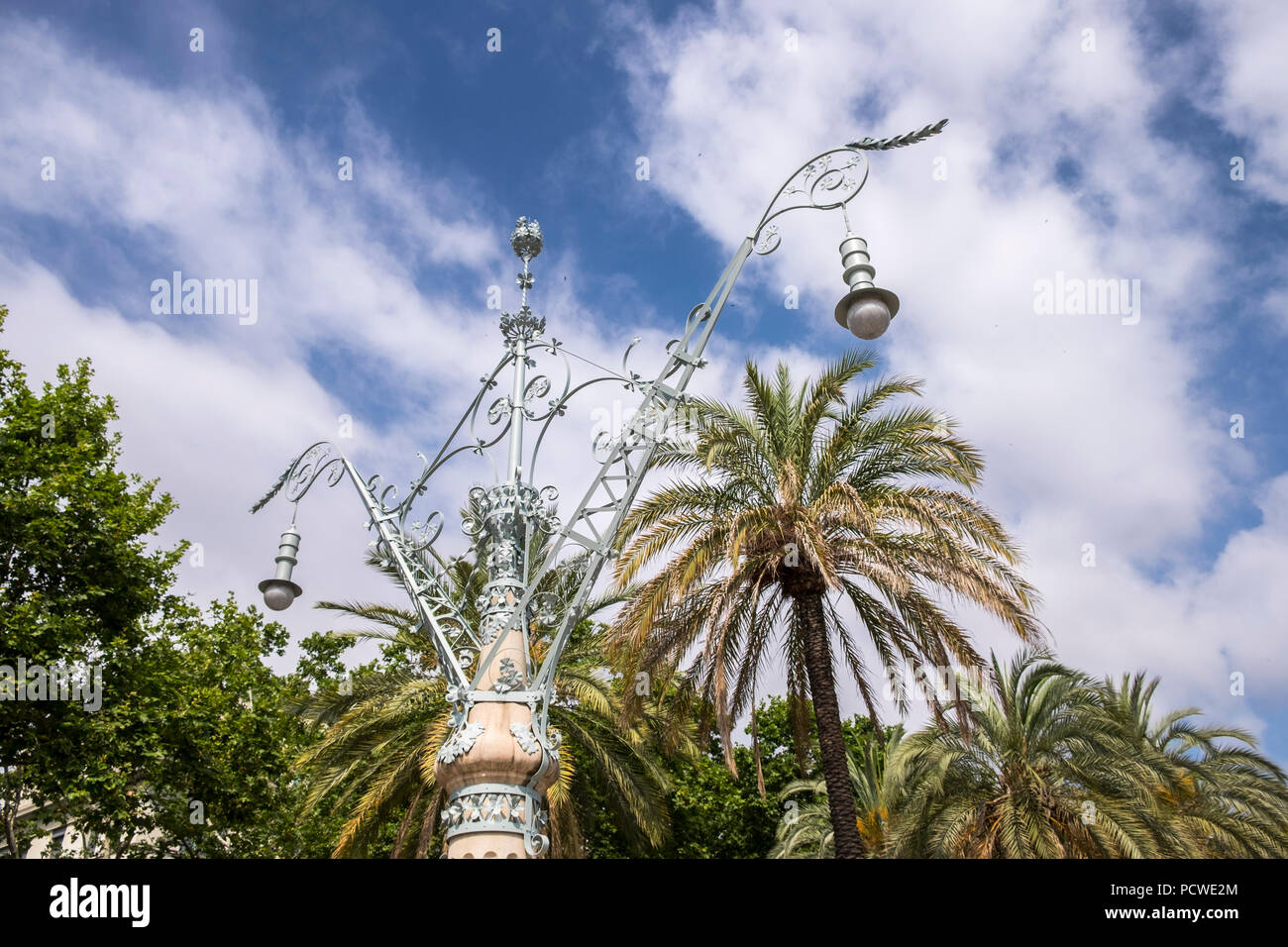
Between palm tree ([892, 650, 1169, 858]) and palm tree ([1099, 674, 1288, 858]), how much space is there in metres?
0.49

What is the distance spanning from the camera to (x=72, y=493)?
14156mm

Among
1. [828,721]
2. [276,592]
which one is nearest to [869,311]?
[276,592]

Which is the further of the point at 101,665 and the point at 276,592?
the point at 101,665

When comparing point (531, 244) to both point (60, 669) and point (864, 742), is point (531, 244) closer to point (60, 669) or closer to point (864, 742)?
point (60, 669)

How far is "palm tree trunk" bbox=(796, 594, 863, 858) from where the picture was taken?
10.6m

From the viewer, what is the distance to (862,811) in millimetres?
22656

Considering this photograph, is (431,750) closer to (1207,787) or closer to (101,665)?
(101,665)

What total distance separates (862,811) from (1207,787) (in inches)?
294

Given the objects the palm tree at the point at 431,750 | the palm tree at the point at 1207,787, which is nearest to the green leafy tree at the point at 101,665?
the palm tree at the point at 431,750

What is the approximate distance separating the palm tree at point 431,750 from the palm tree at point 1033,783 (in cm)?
391

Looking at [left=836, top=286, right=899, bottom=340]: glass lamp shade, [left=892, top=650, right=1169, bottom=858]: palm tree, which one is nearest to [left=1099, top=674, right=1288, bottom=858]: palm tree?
[left=892, top=650, right=1169, bottom=858]: palm tree

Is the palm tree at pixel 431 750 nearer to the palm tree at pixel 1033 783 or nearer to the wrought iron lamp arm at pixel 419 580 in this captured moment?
the palm tree at pixel 1033 783
